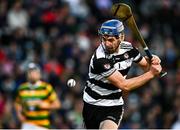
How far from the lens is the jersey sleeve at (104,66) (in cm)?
940

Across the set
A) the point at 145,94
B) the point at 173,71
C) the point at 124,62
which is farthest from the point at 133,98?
the point at 124,62

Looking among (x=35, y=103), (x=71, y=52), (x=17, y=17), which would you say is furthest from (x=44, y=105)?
(x=17, y=17)

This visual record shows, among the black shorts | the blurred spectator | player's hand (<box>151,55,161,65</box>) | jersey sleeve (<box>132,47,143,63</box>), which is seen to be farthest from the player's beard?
the blurred spectator

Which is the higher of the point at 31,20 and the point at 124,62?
the point at 124,62

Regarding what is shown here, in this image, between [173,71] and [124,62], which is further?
[173,71]

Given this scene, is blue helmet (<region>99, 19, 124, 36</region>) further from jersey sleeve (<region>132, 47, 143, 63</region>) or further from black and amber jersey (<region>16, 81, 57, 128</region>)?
black and amber jersey (<region>16, 81, 57, 128</region>)

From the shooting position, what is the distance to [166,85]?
17.7m

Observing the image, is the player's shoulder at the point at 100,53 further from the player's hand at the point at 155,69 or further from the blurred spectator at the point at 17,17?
the blurred spectator at the point at 17,17

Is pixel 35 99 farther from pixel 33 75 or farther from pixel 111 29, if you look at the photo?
pixel 111 29

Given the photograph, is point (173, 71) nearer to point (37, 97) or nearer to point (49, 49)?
point (49, 49)

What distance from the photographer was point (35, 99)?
13719 millimetres

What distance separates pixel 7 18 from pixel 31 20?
0.59m

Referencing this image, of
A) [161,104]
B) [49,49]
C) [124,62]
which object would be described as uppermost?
[124,62]

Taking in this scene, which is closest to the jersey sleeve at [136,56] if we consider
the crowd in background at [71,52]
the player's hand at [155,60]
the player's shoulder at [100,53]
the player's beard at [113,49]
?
the player's beard at [113,49]
